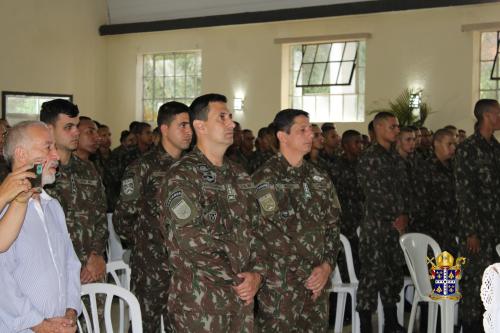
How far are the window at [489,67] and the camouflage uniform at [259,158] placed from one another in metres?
4.40

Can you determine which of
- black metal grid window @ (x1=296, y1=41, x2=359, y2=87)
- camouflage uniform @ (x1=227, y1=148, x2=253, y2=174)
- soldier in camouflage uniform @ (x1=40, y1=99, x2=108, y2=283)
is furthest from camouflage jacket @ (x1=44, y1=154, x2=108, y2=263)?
black metal grid window @ (x1=296, y1=41, x2=359, y2=87)

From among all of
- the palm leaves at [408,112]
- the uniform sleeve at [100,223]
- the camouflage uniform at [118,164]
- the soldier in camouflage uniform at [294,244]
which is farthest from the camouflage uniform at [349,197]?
the palm leaves at [408,112]

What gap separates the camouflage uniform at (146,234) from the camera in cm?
432

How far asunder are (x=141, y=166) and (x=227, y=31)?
9.51 m

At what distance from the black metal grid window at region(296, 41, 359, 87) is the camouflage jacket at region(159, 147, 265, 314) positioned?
9.30 meters

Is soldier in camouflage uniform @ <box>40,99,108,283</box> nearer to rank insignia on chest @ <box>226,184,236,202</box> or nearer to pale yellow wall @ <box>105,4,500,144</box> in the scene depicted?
rank insignia on chest @ <box>226,184,236,202</box>

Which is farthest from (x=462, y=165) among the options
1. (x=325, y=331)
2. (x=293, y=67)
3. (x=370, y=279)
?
(x=293, y=67)

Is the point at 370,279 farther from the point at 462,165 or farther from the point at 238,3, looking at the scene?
the point at 238,3

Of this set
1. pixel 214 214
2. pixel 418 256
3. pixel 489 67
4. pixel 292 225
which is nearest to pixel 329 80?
pixel 489 67

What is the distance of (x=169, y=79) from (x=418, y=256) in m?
10.5

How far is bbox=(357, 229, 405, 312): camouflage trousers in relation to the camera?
17.4 ft

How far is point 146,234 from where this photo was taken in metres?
4.37

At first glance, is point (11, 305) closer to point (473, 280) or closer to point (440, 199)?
point (473, 280)

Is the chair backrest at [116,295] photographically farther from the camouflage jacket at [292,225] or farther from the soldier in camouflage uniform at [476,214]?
the soldier in camouflage uniform at [476,214]
